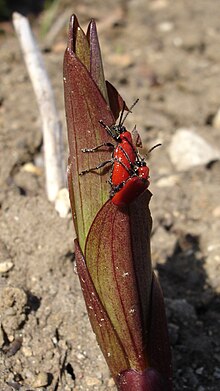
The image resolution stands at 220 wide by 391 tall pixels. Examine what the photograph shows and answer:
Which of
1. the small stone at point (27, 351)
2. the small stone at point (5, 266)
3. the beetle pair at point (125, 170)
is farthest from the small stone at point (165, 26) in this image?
the beetle pair at point (125, 170)

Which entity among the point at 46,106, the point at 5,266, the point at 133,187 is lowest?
the point at 5,266

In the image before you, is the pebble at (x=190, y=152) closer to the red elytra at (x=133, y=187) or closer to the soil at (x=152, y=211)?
the soil at (x=152, y=211)

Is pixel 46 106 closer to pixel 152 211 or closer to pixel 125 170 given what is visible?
pixel 152 211

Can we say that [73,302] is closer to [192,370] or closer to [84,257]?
[192,370]

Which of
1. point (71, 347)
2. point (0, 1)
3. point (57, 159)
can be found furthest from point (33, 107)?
point (71, 347)

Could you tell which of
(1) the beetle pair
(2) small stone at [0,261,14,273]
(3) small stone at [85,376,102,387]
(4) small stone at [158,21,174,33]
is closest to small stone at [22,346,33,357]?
(3) small stone at [85,376,102,387]

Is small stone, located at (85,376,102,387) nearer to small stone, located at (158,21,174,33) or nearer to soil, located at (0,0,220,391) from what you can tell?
soil, located at (0,0,220,391)

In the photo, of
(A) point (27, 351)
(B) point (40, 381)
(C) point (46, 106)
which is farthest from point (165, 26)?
(B) point (40, 381)
